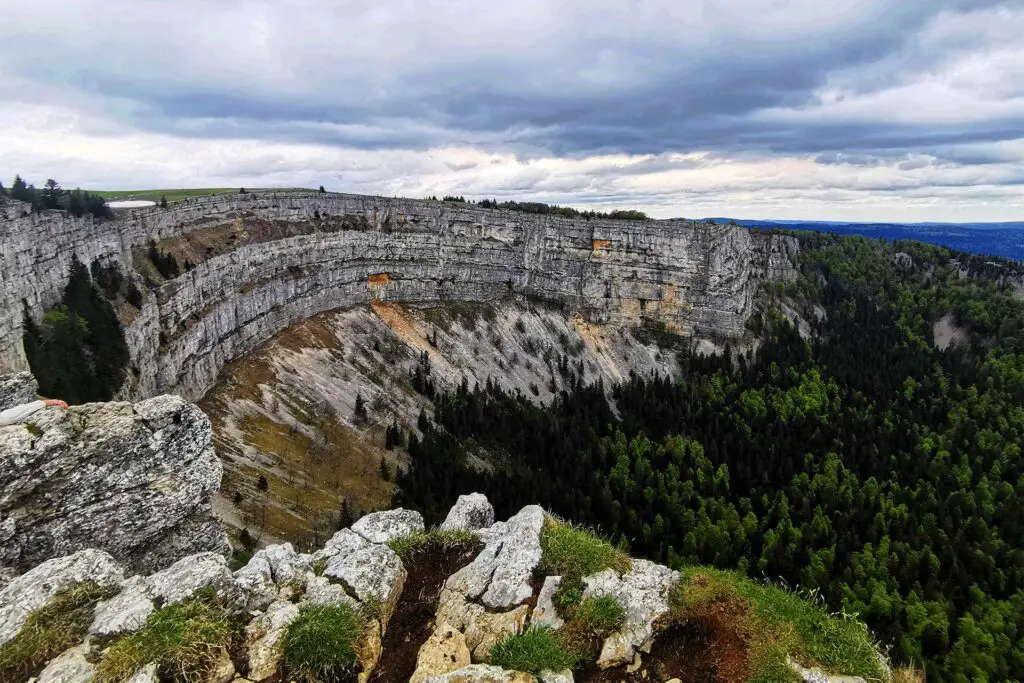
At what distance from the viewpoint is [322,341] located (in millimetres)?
66188

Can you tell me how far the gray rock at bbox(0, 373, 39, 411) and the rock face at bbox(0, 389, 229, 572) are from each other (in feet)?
7.60

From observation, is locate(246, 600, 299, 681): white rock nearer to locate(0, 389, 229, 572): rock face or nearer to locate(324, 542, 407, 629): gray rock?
locate(324, 542, 407, 629): gray rock

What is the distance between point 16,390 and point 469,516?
55.3 feet

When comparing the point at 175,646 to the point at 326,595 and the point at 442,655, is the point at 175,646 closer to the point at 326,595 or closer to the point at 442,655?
the point at 326,595

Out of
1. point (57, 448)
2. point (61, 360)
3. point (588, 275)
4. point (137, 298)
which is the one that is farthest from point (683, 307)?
point (57, 448)

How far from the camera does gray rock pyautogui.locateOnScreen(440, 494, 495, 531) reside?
68.9 ft

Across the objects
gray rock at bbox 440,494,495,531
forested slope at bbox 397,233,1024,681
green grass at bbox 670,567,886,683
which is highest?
green grass at bbox 670,567,886,683

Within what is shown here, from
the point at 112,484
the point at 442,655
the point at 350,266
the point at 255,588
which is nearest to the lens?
the point at 442,655

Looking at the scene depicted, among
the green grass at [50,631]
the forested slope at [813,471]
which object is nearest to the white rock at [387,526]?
the green grass at [50,631]

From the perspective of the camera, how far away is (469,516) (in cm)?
2156

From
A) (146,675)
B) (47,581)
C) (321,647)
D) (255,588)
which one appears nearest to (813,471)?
(321,647)

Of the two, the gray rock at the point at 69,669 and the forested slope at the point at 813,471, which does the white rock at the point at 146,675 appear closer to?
the gray rock at the point at 69,669

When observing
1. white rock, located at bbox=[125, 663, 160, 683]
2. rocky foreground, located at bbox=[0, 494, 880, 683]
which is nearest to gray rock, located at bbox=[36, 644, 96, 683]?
rocky foreground, located at bbox=[0, 494, 880, 683]

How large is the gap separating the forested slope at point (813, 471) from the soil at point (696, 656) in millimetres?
18762
